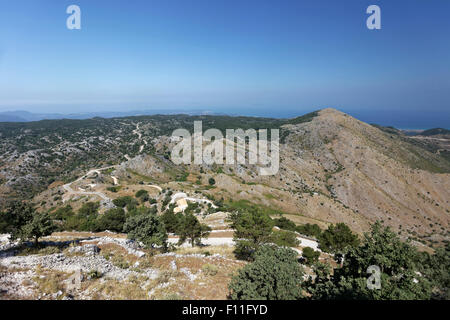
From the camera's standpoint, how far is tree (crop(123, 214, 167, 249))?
2498 centimetres

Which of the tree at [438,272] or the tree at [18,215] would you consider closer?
the tree at [438,272]

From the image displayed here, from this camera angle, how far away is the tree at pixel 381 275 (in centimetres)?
1185

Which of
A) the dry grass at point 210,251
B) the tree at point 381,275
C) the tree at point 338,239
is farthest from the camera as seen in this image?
the tree at point 338,239

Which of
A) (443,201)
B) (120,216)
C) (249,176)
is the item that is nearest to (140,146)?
(249,176)

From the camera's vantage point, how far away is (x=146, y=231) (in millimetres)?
25672

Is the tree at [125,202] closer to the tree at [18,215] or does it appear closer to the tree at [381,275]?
the tree at [18,215]

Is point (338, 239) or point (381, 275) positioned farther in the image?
point (338, 239)

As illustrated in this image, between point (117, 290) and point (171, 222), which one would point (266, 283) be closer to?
point (117, 290)

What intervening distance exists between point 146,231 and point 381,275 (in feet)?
78.1

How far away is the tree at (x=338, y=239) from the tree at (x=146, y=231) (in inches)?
991

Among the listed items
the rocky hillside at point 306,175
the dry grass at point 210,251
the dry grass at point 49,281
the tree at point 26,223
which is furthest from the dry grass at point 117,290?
the rocky hillside at point 306,175

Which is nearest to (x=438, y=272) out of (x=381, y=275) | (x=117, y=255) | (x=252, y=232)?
(x=381, y=275)
